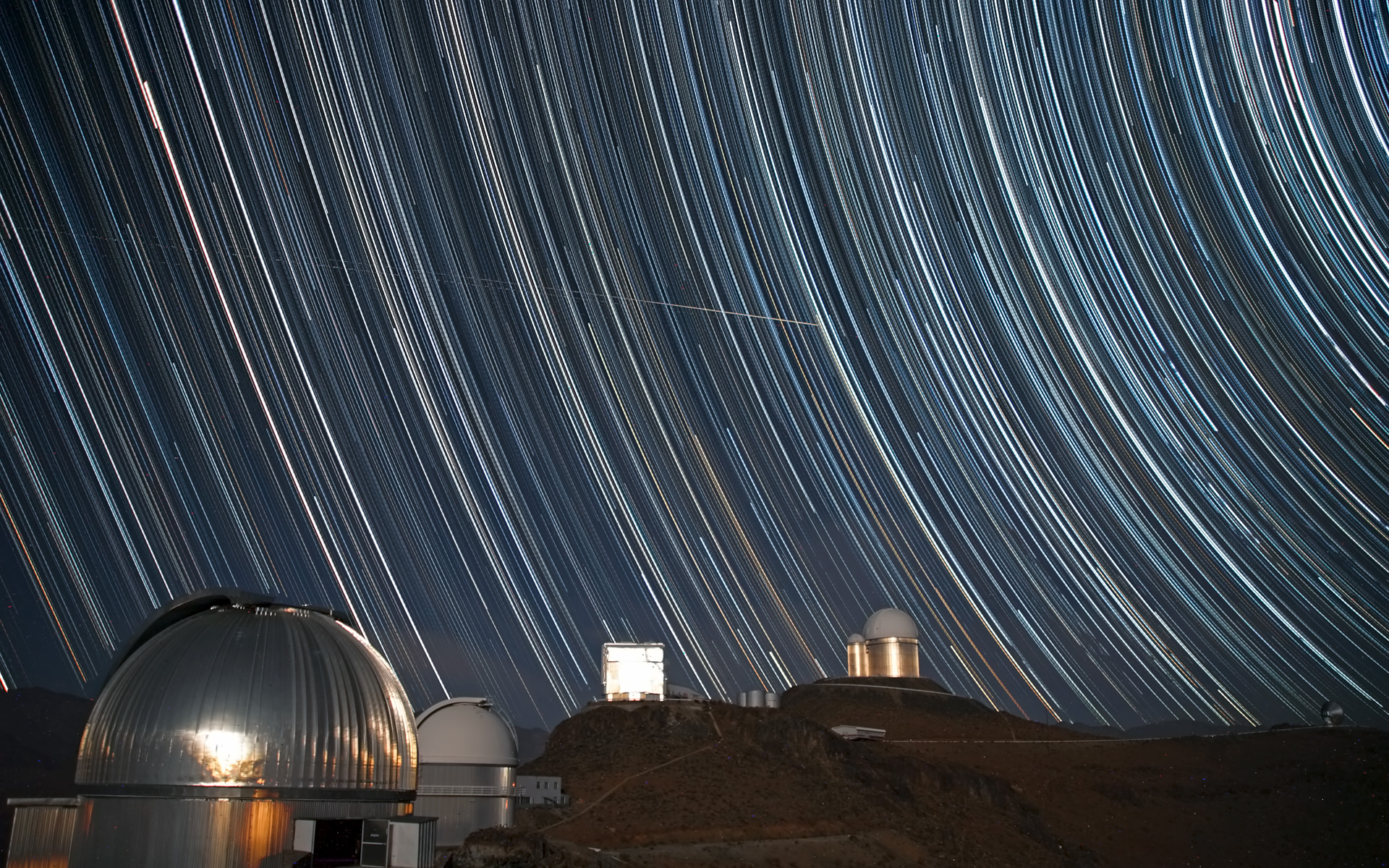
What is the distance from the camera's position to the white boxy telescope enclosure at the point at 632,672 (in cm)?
4503

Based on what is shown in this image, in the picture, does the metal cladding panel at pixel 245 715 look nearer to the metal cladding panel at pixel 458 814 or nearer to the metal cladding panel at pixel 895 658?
the metal cladding panel at pixel 458 814

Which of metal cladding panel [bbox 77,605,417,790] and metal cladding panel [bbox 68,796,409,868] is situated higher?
metal cladding panel [bbox 77,605,417,790]

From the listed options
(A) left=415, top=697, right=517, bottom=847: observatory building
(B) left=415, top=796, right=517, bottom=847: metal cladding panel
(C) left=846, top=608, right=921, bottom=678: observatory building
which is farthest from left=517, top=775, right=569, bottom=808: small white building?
(C) left=846, top=608, right=921, bottom=678: observatory building

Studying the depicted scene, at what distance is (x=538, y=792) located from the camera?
32250 mm

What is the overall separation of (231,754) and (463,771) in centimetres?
1173

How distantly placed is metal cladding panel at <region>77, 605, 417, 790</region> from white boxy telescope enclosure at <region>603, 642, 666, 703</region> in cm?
2365

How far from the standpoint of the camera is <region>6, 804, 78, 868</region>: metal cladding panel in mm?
19953

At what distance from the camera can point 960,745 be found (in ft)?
154

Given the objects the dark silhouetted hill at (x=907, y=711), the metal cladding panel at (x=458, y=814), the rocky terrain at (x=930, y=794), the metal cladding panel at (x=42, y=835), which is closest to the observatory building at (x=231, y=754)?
the metal cladding panel at (x=42, y=835)

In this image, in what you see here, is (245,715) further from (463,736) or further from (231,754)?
(463,736)

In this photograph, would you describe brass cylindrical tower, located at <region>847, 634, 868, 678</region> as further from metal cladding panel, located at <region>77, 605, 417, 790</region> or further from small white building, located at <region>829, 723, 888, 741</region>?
metal cladding panel, located at <region>77, 605, 417, 790</region>

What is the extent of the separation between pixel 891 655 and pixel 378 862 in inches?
1650

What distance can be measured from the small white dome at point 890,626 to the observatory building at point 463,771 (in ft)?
103

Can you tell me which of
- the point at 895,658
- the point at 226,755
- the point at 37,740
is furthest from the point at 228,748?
the point at 37,740
